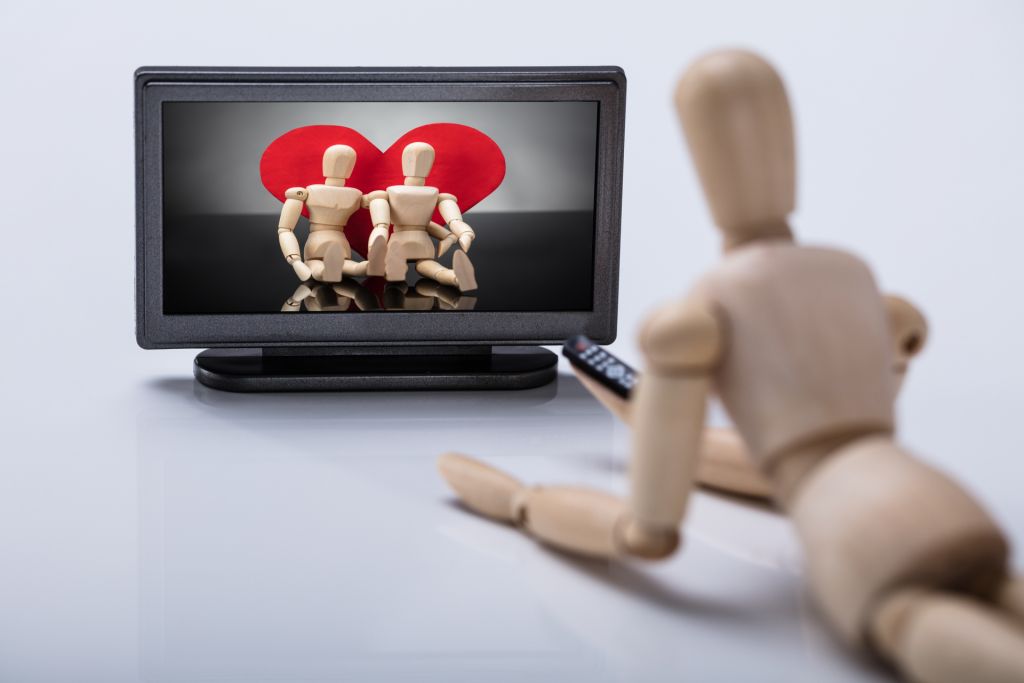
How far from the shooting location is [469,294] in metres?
1.37

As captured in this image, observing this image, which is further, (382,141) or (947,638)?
(382,141)

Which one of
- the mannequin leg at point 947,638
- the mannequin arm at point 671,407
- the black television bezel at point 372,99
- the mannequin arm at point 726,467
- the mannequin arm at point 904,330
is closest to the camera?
the mannequin leg at point 947,638

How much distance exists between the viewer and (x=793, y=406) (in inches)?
28.1

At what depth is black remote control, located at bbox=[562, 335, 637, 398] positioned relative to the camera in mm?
1068

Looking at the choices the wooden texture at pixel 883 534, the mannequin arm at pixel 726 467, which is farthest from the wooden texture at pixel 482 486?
the wooden texture at pixel 883 534

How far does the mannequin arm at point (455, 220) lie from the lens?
1.34 metres

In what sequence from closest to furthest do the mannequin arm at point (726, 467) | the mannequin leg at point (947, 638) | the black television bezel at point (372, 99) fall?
the mannequin leg at point (947, 638) → the mannequin arm at point (726, 467) → the black television bezel at point (372, 99)

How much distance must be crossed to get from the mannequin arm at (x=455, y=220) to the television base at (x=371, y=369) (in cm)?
14

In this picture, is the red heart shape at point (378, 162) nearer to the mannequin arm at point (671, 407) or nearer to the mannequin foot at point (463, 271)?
the mannequin foot at point (463, 271)

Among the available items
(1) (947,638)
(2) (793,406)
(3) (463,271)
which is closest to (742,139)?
(2) (793,406)

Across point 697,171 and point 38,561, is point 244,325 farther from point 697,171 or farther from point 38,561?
point 697,171

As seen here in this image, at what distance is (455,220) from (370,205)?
0.10 m

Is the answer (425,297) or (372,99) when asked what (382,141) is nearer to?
(372,99)

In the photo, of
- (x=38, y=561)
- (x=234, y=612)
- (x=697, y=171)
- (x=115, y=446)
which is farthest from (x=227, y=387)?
(x=697, y=171)
